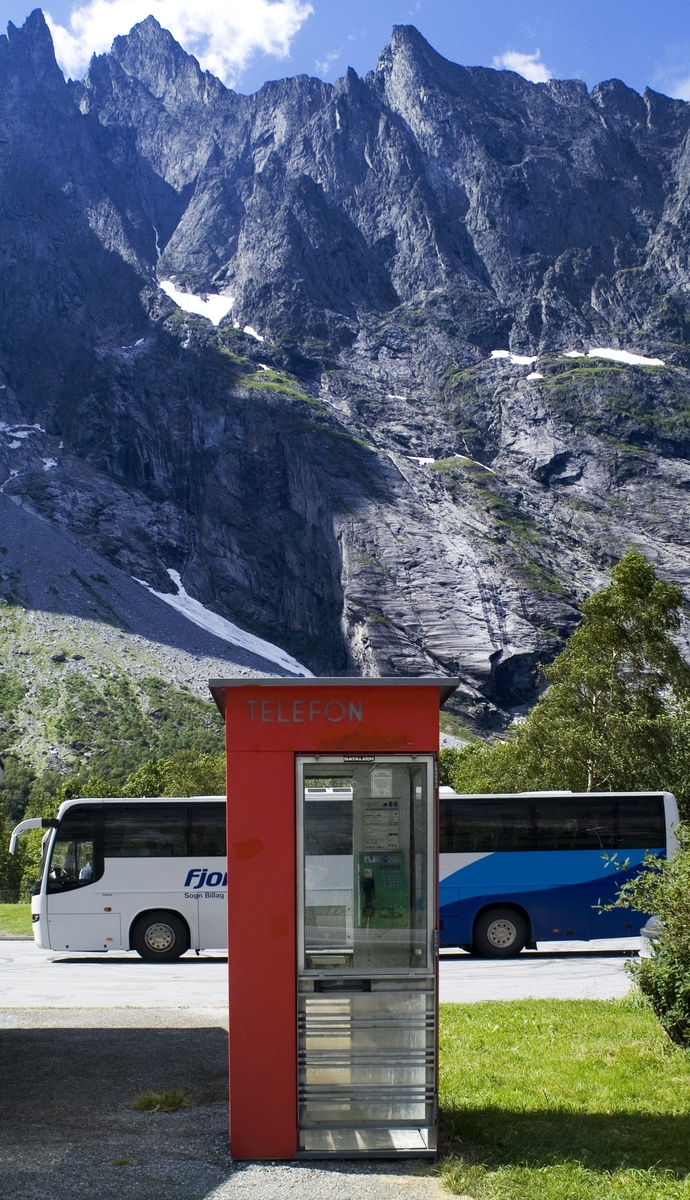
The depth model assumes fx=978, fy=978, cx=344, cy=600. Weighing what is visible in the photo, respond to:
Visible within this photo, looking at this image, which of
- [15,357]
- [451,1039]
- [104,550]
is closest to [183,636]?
[104,550]

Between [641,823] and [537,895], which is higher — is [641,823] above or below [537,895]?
above

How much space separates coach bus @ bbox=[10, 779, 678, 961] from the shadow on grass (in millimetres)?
13024

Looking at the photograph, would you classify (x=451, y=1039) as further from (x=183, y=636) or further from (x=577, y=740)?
(x=183, y=636)

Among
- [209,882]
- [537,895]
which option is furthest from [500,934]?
[209,882]

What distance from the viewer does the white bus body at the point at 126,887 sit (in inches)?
841

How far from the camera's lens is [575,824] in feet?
72.2

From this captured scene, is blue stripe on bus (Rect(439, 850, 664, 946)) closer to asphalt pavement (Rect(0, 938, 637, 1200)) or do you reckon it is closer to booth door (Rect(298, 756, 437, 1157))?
asphalt pavement (Rect(0, 938, 637, 1200))

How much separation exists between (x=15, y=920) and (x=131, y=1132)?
2439 cm

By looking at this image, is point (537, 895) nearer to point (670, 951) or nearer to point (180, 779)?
point (670, 951)

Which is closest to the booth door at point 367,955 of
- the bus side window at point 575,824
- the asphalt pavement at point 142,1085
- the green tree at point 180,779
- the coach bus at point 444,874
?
the asphalt pavement at point 142,1085

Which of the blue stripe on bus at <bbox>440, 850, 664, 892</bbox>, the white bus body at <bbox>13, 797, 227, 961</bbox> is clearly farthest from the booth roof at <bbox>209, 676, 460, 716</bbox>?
the white bus body at <bbox>13, 797, 227, 961</bbox>

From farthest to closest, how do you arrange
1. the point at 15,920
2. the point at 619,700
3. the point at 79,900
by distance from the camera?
the point at 619,700 < the point at 15,920 < the point at 79,900

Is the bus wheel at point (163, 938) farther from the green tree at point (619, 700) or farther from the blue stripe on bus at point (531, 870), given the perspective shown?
the green tree at point (619, 700)

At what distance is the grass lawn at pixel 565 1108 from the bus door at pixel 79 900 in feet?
35.4
